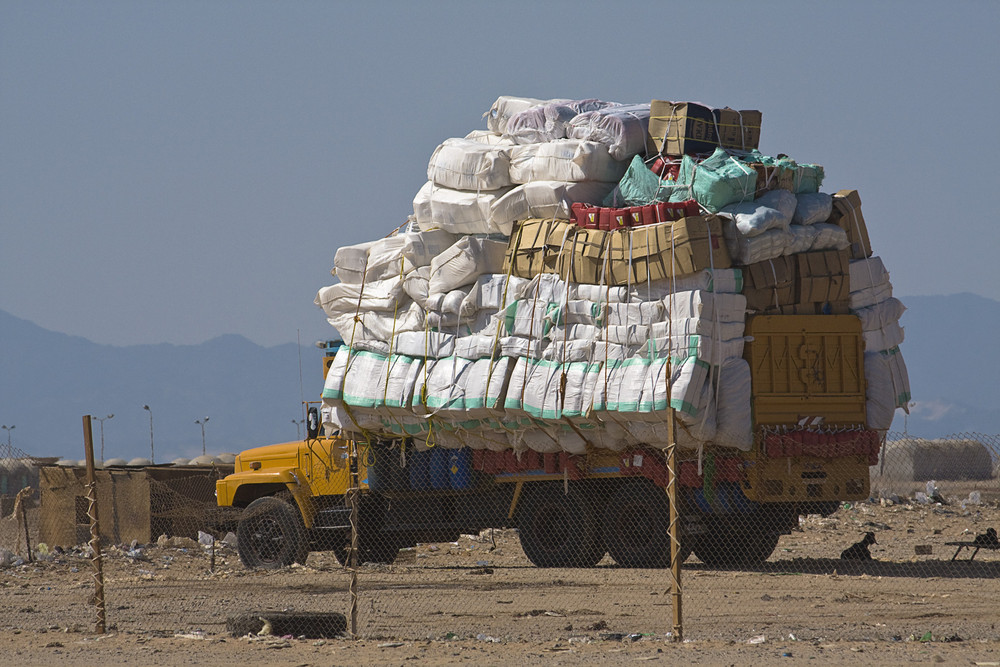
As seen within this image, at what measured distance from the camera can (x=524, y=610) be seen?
13.1 m

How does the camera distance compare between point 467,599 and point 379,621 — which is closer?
point 379,621

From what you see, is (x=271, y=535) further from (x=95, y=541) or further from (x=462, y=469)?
(x=95, y=541)

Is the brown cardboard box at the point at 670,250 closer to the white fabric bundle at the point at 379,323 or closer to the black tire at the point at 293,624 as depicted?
the white fabric bundle at the point at 379,323

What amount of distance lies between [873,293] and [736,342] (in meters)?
2.17

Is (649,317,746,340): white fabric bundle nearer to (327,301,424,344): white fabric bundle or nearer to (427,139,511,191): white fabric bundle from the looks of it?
(427,139,511,191): white fabric bundle

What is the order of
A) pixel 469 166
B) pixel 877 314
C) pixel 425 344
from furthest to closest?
pixel 469 166, pixel 425 344, pixel 877 314

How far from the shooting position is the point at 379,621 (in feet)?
41.4

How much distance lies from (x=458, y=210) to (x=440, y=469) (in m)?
3.31

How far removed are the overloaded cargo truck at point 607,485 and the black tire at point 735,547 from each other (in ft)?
0.06

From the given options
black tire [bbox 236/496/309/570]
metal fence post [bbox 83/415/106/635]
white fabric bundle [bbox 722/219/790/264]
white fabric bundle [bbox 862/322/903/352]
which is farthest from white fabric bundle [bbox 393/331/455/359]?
metal fence post [bbox 83/415/106/635]

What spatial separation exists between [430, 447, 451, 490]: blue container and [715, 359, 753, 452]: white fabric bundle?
168 inches

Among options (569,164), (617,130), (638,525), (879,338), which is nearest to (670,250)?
(569,164)

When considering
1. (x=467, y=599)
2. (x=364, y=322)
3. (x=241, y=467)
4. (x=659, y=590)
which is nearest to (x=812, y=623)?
(x=659, y=590)

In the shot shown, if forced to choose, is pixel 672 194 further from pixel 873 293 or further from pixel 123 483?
pixel 123 483
